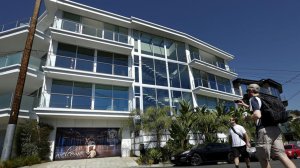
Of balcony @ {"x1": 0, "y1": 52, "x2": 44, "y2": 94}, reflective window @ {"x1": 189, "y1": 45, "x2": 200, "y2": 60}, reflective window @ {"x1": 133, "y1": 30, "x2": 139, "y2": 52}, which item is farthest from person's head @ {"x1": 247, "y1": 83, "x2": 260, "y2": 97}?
reflective window @ {"x1": 189, "y1": 45, "x2": 200, "y2": 60}

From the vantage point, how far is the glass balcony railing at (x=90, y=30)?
62.0 feet

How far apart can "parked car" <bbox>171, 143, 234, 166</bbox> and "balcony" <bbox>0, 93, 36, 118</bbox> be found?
1132cm

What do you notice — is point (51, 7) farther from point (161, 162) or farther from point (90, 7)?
point (161, 162)

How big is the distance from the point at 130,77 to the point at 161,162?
8075 mm

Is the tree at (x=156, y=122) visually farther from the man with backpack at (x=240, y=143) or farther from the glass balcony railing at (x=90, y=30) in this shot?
the man with backpack at (x=240, y=143)

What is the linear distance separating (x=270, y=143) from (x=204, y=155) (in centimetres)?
1049

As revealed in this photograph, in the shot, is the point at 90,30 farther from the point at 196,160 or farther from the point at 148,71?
the point at 196,160

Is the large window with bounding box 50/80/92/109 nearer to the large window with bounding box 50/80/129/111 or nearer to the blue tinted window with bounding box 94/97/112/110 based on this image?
the large window with bounding box 50/80/129/111

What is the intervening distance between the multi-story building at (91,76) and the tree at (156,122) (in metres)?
1.80

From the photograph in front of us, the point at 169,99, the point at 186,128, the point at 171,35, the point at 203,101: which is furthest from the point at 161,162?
the point at 171,35

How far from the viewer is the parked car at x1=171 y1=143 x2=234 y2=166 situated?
13.2 m

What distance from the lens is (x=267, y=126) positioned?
382 centimetres

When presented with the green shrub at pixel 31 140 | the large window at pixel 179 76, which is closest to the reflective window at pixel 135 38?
the large window at pixel 179 76

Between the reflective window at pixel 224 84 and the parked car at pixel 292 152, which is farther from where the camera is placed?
the reflective window at pixel 224 84
